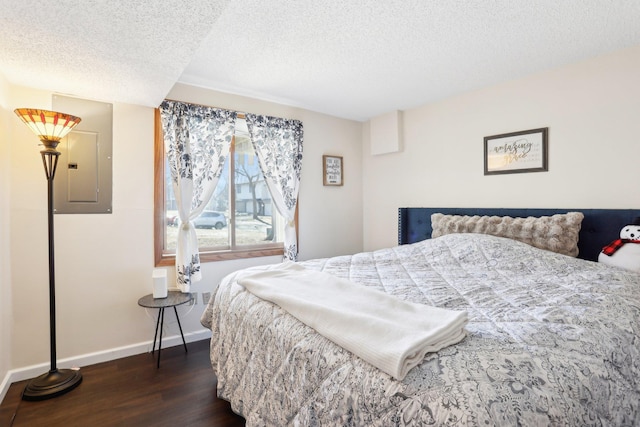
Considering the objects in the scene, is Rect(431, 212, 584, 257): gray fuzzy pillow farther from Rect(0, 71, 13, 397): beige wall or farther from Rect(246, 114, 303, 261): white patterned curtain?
Rect(0, 71, 13, 397): beige wall

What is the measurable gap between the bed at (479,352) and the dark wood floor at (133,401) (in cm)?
29

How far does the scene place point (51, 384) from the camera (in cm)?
212

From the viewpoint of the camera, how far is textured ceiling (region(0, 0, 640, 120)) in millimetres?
1568

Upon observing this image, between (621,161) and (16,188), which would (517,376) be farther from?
(16,188)

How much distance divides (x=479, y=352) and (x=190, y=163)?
104 inches

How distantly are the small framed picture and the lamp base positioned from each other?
2840 millimetres

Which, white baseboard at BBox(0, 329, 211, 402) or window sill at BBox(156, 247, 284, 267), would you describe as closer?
white baseboard at BBox(0, 329, 211, 402)

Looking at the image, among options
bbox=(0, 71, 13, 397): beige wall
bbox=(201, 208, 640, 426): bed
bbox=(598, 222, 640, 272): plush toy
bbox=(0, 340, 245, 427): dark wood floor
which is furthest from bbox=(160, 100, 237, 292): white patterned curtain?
bbox=(598, 222, 640, 272): plush toy

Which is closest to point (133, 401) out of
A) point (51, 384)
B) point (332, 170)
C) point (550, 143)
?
point (51, 384)

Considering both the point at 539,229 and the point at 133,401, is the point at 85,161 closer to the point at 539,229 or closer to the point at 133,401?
the point at 133,401

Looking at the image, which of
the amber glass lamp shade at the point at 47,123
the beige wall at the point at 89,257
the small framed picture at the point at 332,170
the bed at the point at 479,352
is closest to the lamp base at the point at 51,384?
the beige wall at the point at 89,257

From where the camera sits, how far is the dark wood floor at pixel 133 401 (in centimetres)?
184

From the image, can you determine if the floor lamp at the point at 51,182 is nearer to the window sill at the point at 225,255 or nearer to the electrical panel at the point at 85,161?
the electrical panel at the point at 85,161

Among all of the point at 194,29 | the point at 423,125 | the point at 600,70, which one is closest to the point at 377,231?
the point at 423,125
